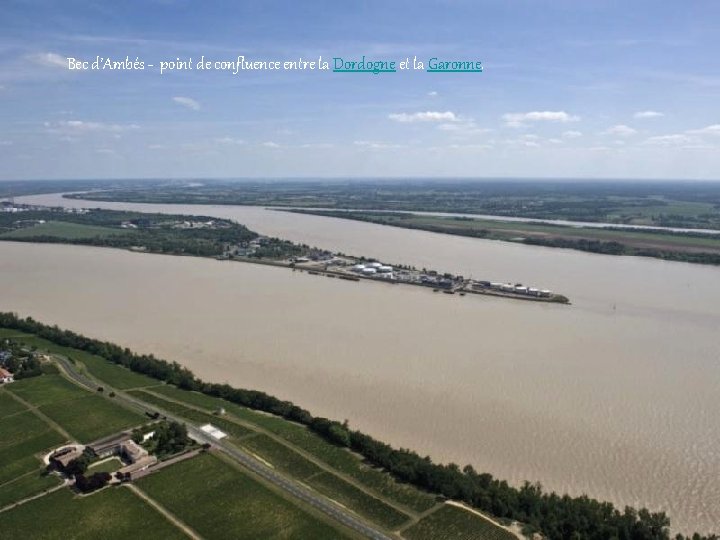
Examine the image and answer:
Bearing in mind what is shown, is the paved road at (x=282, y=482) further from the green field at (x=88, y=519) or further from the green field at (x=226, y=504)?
the green field at (x=88, y=519)

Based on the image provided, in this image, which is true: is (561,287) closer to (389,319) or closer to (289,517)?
(389,319)

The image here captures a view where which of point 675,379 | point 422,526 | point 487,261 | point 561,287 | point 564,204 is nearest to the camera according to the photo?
point 422,526

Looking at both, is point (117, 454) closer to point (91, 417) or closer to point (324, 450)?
point (91, 417)

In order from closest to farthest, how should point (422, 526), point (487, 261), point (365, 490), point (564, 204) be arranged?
point (422, 526) < point (365, 490) < point (487, 261) < point (564, 204)

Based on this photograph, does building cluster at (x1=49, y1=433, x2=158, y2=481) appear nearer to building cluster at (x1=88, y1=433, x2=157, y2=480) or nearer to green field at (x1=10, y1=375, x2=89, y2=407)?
building cluster at (x1=88, y1=433, x2=157, y2=480)

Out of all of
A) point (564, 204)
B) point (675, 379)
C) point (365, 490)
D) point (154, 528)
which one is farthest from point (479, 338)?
point (564, 204)

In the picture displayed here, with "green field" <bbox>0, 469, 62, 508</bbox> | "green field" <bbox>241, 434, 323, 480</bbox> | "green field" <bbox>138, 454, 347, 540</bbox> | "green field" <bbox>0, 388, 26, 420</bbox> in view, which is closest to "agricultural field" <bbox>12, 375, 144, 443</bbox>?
"green field" <bbox>0, 388, 26, 420</bbox>

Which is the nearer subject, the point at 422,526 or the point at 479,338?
the point at 422,526

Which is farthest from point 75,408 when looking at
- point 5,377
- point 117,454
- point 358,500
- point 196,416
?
point 358,500
